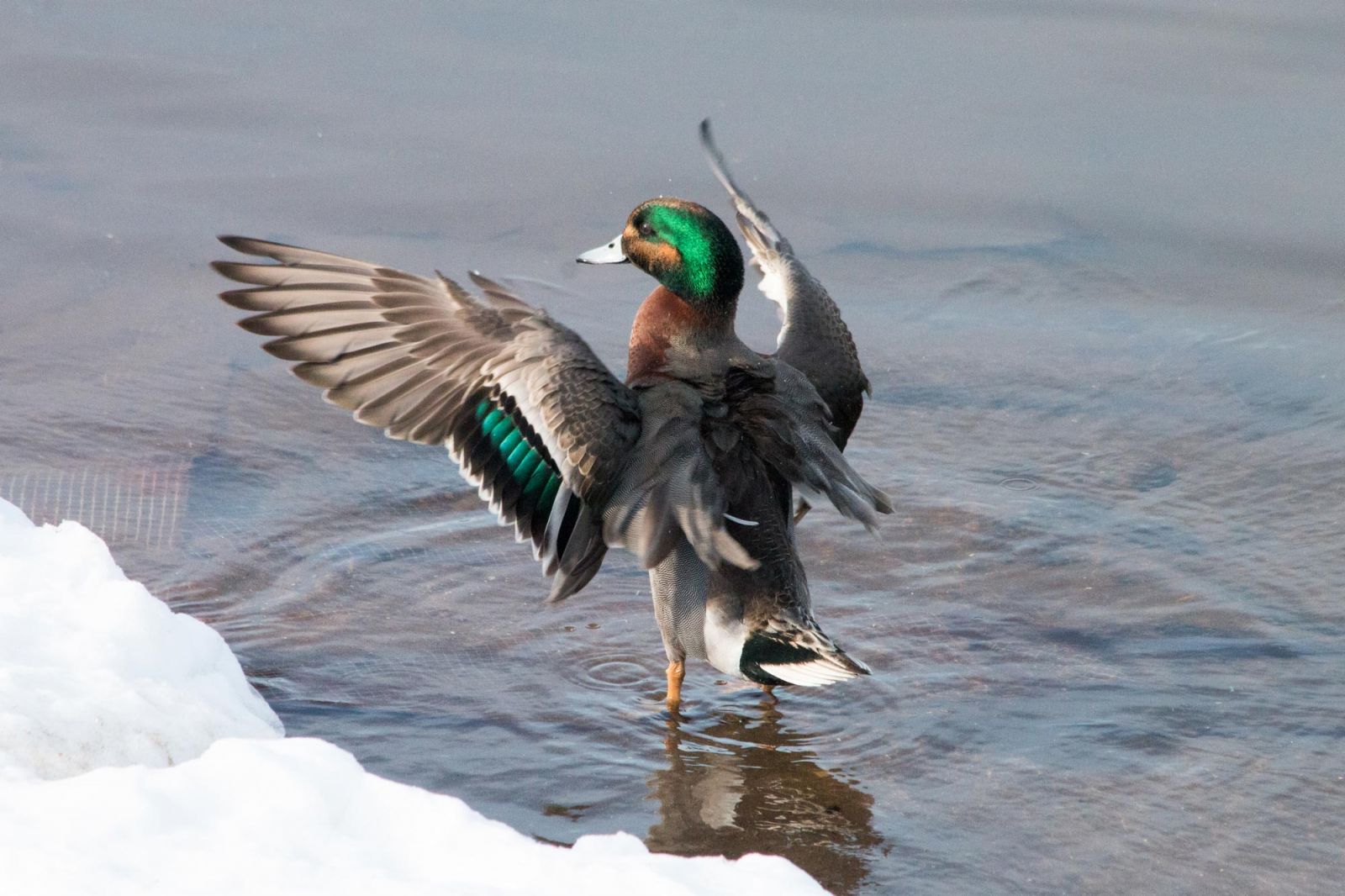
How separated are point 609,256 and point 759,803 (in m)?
1.84

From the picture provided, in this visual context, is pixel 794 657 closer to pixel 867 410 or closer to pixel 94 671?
pixel 94 671

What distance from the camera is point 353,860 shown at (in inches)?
108

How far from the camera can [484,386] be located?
4.41m

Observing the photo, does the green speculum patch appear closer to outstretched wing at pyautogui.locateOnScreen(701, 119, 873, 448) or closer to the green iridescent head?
the green iridescent head

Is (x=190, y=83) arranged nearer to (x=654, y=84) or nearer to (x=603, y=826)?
(x=654, y=84)

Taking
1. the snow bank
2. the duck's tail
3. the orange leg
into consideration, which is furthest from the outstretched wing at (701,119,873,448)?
the snow bank

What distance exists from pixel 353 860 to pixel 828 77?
712 centimetres

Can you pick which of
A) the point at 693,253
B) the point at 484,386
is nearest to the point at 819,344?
the point at 693,253

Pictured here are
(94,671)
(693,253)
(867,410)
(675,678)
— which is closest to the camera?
(94,671)

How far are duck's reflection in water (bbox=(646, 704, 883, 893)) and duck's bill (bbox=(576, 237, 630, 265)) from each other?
4.64 feet

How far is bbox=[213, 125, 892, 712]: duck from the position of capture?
14.3 feet

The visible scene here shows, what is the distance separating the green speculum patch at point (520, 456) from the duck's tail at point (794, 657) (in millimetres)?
646

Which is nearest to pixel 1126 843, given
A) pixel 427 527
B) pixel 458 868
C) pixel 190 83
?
pixel 458 868

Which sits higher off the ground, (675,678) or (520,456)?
(520,456)
